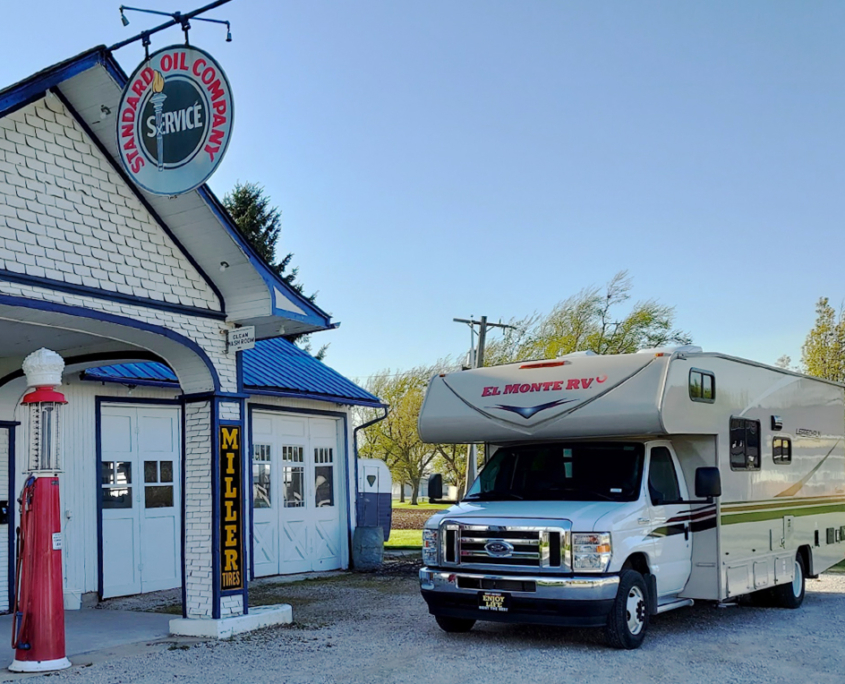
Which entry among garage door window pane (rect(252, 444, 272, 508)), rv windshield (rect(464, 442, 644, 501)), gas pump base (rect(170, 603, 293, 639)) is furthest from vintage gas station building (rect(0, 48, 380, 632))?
rv windshield (rect(464, 442, 644, 501))

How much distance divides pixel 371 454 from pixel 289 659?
46151mm

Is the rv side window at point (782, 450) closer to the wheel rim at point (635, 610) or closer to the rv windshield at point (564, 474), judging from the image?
the rv windshield at point (564, 474)

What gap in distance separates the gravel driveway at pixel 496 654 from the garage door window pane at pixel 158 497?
123 inches

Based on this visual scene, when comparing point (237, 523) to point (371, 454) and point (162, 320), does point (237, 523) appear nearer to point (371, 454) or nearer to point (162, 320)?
point (162, 320)

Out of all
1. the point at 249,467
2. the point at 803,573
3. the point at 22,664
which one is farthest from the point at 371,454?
the point at 22,664

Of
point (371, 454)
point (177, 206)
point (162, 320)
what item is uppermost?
point (177, 206)

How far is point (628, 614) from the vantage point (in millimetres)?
9000

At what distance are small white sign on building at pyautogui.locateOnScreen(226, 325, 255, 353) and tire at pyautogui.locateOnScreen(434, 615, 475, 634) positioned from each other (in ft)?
10.9

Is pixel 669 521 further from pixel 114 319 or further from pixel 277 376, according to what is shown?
pixel 277 376

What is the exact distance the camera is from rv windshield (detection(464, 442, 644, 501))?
31.5 ft

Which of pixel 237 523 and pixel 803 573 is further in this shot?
pixel 803 573

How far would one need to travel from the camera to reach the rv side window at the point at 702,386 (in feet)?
32.5

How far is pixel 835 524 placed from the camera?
13273mm

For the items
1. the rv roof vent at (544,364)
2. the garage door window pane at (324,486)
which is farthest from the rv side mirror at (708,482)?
the garage door window pane at (324,486)
